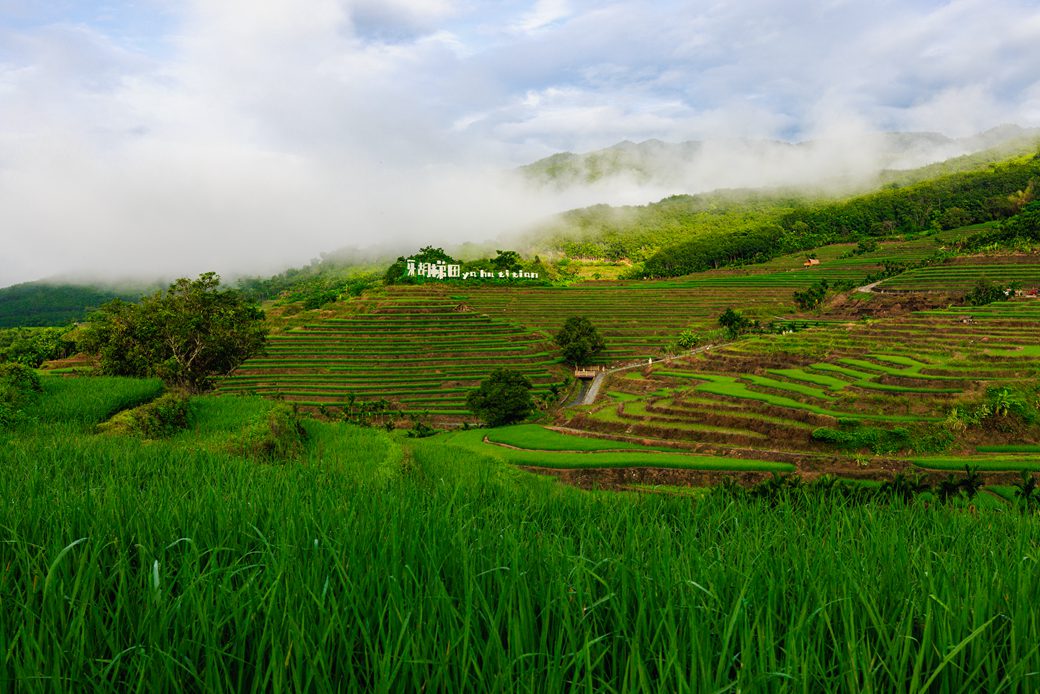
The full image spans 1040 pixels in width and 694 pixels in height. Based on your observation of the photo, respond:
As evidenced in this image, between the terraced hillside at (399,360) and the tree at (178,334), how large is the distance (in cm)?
2478

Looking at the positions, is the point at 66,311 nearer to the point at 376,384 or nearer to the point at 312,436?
the point at 376,384

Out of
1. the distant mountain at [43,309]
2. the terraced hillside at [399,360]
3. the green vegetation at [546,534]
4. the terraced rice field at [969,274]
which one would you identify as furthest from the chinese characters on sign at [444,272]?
the distant mountain at [43,309]

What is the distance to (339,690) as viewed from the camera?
1.04 metres

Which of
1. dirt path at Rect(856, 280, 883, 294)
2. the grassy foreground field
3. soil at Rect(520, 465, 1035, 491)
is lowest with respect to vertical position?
soil at Rect(520, 465, 1035, 491)

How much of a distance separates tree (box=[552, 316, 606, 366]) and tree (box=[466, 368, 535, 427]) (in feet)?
51.4

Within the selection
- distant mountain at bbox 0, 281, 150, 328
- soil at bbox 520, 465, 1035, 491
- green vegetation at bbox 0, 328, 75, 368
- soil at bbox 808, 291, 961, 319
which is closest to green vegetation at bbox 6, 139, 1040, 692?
soil at bbox 520, 465, 1035, 491

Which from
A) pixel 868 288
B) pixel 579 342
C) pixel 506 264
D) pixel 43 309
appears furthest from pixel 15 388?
pixel 43 309

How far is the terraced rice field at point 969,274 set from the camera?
1982 inches

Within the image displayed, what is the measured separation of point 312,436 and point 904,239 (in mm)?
117168

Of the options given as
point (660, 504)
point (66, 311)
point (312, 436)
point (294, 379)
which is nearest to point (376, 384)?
point (294, 379)

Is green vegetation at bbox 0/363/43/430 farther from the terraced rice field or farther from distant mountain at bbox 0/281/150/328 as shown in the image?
distant mountain at bbox 0/281/150/328

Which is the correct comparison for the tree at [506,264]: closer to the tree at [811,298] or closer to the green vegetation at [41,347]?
the tree at [811,298]

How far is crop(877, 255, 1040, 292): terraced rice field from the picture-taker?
5034cm

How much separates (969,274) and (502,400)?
50.4m
